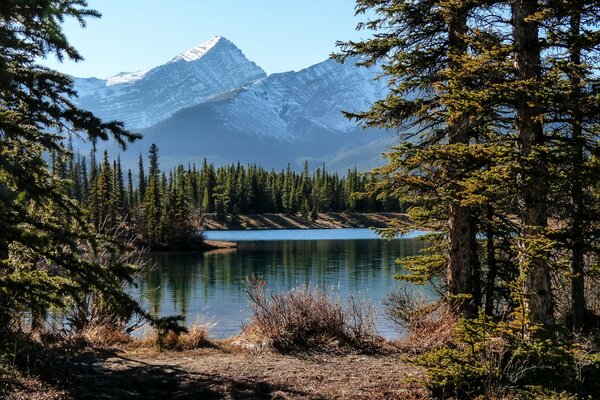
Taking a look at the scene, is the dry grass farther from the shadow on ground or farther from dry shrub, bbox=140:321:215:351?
dry shrub, bbox=140:321:215:351

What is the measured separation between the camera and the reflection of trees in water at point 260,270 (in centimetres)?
3772

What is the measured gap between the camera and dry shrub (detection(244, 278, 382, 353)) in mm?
11442

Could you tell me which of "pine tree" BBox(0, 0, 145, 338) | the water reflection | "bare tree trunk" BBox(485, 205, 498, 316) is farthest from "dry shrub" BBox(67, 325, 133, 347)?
"bare tree trunk" BBox(485, 205, 498, 316)

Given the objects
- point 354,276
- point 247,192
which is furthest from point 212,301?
point 247,192

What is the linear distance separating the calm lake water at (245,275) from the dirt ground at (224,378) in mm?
9697

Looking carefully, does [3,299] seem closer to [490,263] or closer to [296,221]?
[490,263]

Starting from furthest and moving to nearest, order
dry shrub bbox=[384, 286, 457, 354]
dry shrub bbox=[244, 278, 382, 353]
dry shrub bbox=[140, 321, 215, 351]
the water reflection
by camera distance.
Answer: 1. the water reflection
2. dry shrub bbox=[140, 321, 215, 351]
3. dry shrub bbox=[244, 278, 382, 353]
4. dry shrub bbox=[384, 286, 457, 354]

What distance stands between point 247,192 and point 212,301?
104 m

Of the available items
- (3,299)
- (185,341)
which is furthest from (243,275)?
(3,299)

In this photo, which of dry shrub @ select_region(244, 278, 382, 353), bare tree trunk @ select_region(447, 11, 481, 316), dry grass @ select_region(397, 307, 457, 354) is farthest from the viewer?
bare tree trunk @ select_region(447, 11, 481, 316)

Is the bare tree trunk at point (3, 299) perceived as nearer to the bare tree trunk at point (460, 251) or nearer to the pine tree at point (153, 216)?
the bare tree trunk at point (460, 251)

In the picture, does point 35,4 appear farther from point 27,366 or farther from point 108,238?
point 27,366

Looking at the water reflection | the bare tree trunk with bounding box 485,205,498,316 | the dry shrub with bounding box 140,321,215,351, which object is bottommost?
the water reflection

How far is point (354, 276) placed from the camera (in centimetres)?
4450
